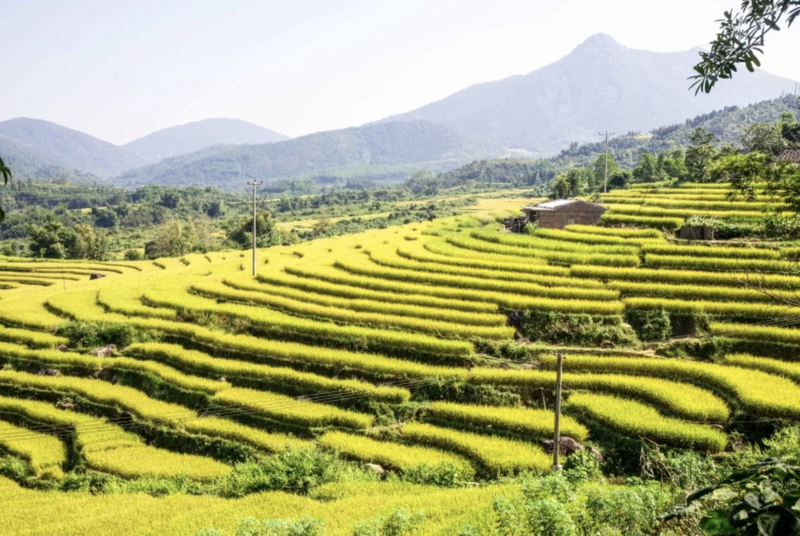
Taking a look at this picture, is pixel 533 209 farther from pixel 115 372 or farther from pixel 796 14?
pixel 796 14

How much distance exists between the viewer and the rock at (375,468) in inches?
549

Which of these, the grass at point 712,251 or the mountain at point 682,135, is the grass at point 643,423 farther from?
the mountain at point 682,135

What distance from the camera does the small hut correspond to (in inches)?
1247

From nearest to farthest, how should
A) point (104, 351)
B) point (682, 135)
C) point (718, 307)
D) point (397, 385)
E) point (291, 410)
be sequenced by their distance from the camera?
point (291, 410) < point (397, 385) < point (718, 307) < point (104, 351) < point (682, 135)

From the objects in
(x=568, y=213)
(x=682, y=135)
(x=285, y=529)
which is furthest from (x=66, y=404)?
(x=682, y=135)

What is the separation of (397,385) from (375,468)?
3775 mm

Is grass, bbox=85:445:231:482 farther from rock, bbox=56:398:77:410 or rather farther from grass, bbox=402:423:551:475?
grass, bbox=402:423:551:475

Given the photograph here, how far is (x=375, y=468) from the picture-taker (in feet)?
46.1

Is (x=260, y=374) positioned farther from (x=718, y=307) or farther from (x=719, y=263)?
(x=719, y=263)

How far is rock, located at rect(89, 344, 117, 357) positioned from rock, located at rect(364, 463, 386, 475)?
1228cm

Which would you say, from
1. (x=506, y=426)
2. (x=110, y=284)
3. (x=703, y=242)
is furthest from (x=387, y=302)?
(x=110, y=284)

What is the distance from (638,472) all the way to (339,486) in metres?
7.06

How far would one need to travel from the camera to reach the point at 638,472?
13.8 m

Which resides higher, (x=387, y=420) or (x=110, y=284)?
(x=110, y=284)
